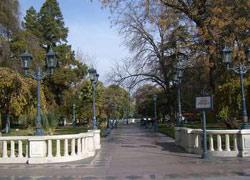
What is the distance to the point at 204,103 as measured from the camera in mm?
20812

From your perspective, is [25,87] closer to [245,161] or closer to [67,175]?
[67,175]

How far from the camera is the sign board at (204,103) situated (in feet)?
67.8

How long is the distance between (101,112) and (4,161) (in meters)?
41.1

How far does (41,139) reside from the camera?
1959 centimetres

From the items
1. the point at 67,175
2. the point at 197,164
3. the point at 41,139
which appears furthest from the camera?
the point at 41,139

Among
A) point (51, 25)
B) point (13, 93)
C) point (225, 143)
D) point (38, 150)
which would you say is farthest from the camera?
point (51, 25)

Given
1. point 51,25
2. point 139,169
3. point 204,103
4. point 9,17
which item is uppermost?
point 51,25

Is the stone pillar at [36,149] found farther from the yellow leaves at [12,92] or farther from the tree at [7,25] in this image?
the tree at [7,25]

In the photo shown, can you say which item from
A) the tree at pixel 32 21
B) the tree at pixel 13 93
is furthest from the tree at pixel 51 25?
the tree at pixel 13 93

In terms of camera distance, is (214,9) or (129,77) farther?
(129,77)

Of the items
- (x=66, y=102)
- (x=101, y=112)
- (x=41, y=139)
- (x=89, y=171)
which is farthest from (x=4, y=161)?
(x=66, y=102)

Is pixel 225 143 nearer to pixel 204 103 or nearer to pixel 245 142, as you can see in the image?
pixel 245 142

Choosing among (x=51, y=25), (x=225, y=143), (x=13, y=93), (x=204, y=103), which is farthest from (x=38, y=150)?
(x=51, y=25)

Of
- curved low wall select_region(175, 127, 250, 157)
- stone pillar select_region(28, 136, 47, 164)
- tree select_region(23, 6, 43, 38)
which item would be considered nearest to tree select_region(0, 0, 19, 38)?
stone pillar select_region(28, 136, 47, 164)
